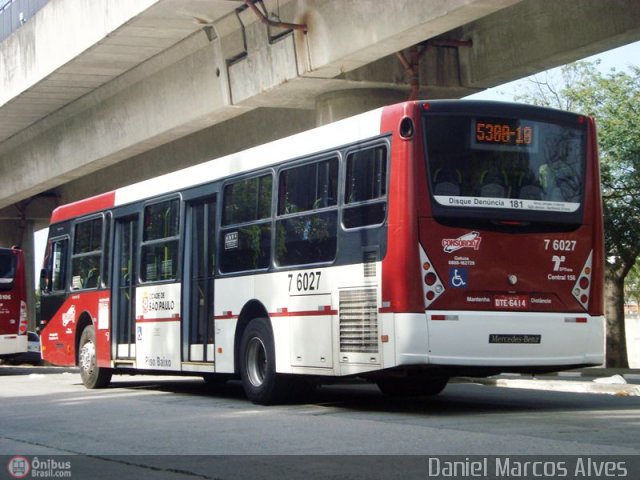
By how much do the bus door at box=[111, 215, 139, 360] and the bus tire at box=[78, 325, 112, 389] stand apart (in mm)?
702

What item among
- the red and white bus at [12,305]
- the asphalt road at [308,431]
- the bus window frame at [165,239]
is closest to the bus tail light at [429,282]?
the asphalt road at [308,431]

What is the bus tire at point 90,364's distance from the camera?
1902cm

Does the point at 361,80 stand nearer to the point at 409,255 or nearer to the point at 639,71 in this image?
the point at 409,255

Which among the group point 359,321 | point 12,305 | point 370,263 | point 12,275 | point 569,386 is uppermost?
point 12,275

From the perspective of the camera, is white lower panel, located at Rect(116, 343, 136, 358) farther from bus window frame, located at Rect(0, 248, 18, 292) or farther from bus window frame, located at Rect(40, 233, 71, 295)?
bus window frame, located at Rect(0, 248, 18, 292)

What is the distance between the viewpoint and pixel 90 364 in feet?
63.1

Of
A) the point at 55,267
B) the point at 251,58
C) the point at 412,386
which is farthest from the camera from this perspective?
the point at 55,267

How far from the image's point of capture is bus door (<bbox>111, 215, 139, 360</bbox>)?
59.3ft

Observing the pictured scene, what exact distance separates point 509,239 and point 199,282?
527 centimetres

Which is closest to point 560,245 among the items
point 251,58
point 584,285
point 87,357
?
point 584,285

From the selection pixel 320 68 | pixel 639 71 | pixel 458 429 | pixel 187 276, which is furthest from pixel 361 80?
pixel 639 71

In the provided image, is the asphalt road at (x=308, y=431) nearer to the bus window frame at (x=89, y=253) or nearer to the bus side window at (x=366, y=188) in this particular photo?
the bus side window at (x=366, y=188)

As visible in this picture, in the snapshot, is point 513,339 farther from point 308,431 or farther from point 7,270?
point 7,270

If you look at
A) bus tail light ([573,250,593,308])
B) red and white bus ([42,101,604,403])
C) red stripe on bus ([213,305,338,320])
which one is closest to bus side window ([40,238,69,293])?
red and white bus ([42,101,604,403])
